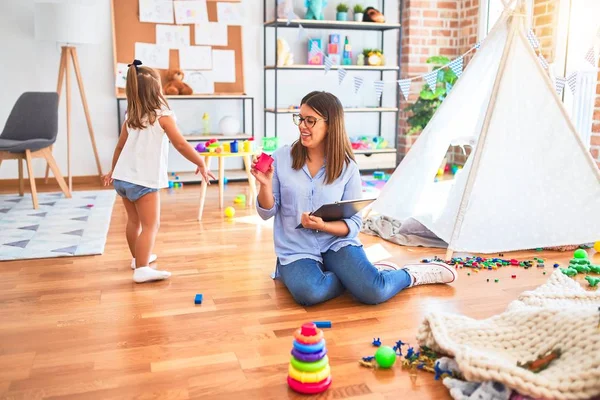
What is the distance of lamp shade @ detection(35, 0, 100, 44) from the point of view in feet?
14.1

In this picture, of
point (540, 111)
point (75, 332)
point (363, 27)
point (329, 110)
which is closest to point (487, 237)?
point (540, 111)

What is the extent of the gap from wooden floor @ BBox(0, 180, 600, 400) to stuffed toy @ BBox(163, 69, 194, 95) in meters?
2.19

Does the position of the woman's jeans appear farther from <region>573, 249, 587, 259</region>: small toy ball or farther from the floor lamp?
the floor lamp

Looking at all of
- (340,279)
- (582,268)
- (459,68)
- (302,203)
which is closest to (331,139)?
(302,203)

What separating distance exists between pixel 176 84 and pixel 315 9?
1.36 m

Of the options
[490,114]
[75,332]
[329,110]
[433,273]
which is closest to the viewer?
[75,332]

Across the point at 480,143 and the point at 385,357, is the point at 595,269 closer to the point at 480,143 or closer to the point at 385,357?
the point at 480,143

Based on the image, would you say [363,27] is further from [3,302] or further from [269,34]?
[3,302]

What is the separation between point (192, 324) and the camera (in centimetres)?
203

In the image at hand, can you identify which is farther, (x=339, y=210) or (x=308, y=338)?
(x=339, y=210)

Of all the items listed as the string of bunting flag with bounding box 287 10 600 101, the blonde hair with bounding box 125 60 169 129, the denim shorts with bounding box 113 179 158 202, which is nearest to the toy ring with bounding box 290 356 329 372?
the denim shorts with bounding box 113 179 158 202

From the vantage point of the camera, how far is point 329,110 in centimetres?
217

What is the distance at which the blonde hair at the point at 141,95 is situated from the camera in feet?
8.01

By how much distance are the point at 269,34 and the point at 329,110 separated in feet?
11.2
